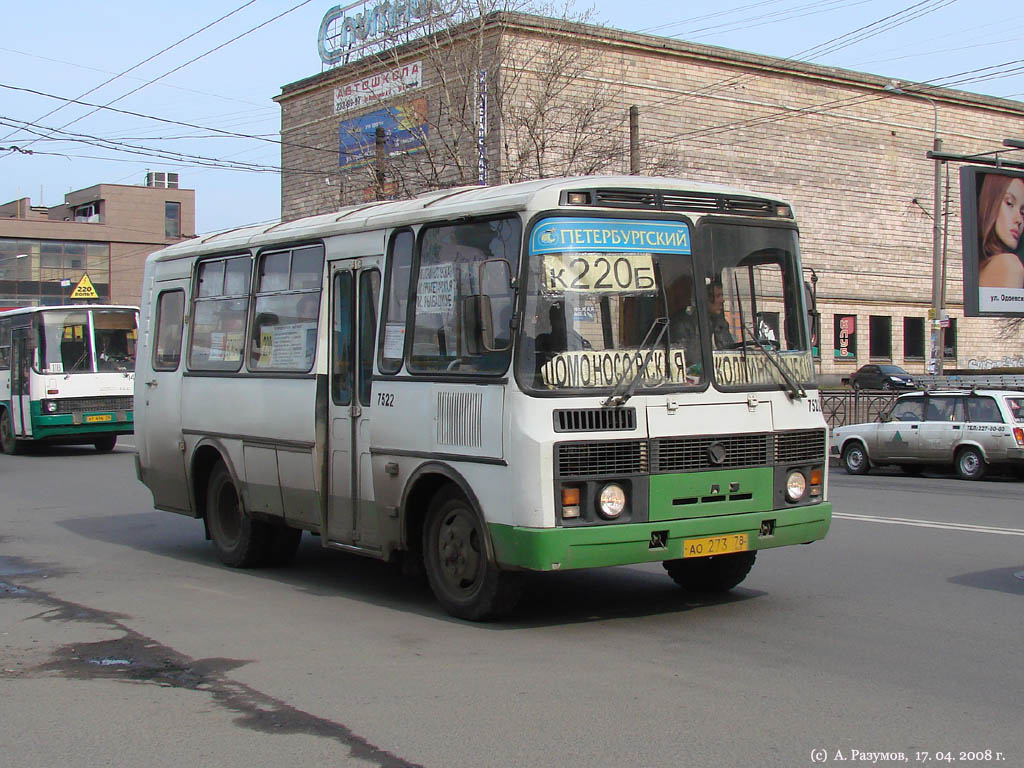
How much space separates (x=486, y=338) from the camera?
7777 millimetres

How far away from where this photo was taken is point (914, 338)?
59.0m

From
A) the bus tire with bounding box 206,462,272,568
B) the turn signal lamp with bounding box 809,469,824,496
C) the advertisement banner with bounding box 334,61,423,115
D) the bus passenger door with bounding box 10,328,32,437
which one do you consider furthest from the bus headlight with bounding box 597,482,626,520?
the advertisement banner with bounding box 334,61,423,115

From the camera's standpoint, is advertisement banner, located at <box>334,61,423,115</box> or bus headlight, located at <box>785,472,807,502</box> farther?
advertisement banner, located at <box>334,61,423,115</box>

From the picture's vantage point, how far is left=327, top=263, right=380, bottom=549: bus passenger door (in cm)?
898

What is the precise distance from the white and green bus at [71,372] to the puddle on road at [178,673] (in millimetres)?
17240

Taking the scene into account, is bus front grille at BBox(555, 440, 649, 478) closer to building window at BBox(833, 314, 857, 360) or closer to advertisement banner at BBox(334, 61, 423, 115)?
advertisement banner at BBox(334, 61, 423, 115)

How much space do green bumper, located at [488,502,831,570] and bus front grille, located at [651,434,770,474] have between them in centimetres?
33

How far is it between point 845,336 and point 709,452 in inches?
2011

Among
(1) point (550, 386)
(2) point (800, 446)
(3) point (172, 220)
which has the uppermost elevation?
(3) point (172, 220)

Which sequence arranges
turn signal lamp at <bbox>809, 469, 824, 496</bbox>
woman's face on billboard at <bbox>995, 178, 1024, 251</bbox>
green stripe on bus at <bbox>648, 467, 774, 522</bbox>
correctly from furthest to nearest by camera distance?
woman's face on billboard at <bbox>995, 178, 1024, 251</bbox> → turn signal lamp at <bbox>809, 469, 824, 496</bbox> → green stripe on bus at <bbox>648, 467, 774, 522</bbox>

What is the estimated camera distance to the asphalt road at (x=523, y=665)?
17.8 feet

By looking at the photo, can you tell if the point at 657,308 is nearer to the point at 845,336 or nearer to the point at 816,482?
the point at 816,482

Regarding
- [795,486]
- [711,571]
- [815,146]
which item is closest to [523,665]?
[795,486]

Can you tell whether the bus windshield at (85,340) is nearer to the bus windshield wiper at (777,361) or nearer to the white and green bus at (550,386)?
the white and green bus at (550,386)
